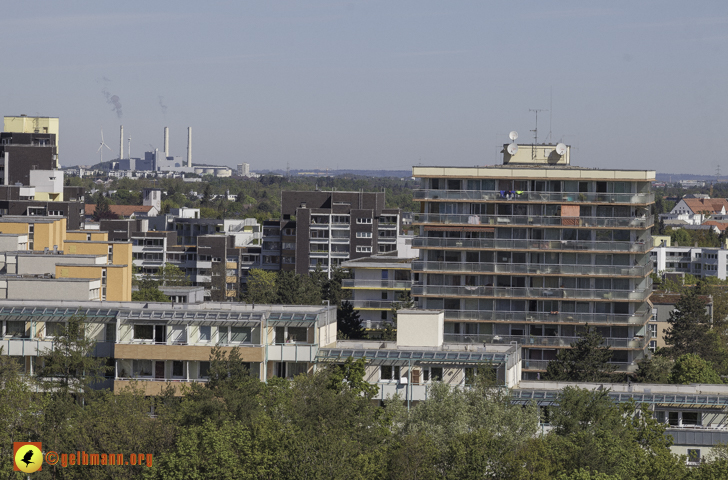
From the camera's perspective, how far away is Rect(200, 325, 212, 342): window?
2073 inches

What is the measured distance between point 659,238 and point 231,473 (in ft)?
555

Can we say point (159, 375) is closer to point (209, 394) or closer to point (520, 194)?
point (209, 394)

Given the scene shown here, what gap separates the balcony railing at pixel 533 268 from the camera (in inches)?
2869

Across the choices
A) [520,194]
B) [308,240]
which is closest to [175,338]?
[520,194]

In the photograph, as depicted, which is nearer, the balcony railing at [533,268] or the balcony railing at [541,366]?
the balcony railing at [541,366]

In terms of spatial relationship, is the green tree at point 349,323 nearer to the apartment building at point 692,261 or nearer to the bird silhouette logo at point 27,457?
the bird silhouette logo at point 27,457

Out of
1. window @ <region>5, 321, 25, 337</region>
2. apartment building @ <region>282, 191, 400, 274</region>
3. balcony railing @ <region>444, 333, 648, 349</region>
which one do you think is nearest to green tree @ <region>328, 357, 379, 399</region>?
window @ <region>5, 321, 25, 337</region>

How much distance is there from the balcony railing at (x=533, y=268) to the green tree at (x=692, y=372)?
24.7ft

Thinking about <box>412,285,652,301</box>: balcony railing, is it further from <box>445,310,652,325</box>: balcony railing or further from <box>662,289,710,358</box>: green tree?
<box>662,289,710,358</box>: green tree

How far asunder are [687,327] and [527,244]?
2102 centimetres

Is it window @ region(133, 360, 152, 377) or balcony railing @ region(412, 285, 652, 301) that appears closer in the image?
window @ region(133, 360, 152, 377)

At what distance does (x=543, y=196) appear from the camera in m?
73.8
